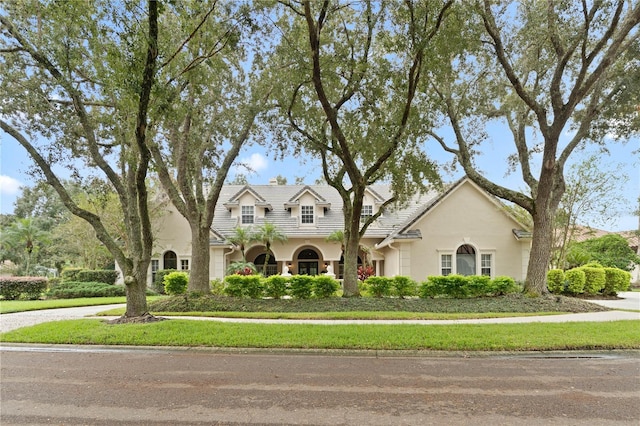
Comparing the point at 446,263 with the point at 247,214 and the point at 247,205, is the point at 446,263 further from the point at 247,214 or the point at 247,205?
the point at 247,205

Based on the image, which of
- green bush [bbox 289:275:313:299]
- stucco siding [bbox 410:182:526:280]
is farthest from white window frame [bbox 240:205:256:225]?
green bush [bbox 289:275:313:299]

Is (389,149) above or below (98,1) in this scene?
below

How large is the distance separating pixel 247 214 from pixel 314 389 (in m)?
20.9

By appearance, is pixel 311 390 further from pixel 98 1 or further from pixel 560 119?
pixel 560 119

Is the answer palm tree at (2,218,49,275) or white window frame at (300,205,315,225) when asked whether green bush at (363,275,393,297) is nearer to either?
white window frame at (300,205,315,225)

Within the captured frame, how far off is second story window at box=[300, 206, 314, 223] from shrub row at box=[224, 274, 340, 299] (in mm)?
10138

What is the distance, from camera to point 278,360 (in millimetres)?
7152

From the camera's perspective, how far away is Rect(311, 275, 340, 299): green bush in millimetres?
14992

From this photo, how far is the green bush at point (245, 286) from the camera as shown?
15141 millimetres

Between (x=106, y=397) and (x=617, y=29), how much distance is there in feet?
57.9

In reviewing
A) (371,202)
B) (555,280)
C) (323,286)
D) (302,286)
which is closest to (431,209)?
(371,202)

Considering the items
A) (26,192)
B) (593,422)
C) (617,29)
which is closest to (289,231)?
(617,29)

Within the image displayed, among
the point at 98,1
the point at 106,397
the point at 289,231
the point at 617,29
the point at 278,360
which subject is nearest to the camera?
the point at 106,397

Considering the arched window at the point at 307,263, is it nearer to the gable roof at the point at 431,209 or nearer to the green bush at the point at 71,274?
the gable roof at the point at 431,209
